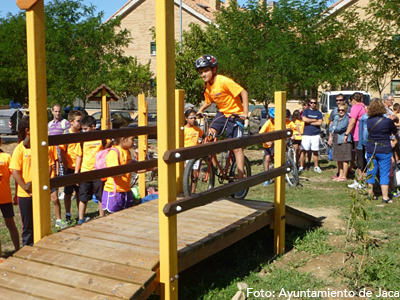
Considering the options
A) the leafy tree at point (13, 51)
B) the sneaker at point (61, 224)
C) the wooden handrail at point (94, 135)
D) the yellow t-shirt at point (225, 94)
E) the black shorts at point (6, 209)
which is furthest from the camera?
the leafy tree at point (13, 51)

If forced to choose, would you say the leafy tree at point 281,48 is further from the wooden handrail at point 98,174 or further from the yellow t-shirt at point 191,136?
the wooden handrail at point 98,174

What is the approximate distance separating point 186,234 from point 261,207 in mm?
1454

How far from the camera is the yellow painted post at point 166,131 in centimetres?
421

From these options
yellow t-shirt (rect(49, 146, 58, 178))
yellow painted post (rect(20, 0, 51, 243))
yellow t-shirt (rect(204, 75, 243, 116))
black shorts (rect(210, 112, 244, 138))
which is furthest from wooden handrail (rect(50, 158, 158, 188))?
yellow t-shirt (rect(49, 146, 58, 178))

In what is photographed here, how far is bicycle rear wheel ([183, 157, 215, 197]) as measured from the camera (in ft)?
23.4

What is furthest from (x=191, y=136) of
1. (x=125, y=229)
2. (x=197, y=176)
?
(x=125, y=229)

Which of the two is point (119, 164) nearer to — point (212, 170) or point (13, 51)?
point (212, 170)

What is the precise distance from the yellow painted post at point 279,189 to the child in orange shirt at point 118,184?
1.90 metres

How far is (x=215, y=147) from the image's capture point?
16.5 feet

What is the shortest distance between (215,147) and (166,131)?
32.8 inches

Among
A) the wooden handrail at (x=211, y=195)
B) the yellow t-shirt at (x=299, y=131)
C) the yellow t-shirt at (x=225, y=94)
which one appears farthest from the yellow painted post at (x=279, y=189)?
the yellow t-shirt at (x=299, y=131)

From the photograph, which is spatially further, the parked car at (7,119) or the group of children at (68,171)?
the parked car at (7,119)

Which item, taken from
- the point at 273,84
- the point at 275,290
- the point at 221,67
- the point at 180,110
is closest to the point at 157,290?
the point at 275,290

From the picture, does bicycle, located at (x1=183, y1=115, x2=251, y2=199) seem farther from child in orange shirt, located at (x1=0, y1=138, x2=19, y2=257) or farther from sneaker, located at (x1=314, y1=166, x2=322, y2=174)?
sneaker, located at (x1=314, y1=166, x2=322, y2=174)
